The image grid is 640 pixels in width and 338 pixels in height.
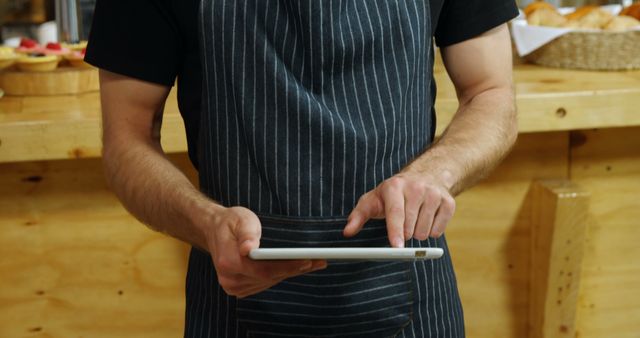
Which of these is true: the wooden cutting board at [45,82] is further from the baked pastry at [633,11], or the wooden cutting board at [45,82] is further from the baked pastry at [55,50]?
the baked pastry at [633,11]

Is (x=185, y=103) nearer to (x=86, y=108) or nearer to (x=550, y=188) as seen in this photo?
(x=86, y=108)

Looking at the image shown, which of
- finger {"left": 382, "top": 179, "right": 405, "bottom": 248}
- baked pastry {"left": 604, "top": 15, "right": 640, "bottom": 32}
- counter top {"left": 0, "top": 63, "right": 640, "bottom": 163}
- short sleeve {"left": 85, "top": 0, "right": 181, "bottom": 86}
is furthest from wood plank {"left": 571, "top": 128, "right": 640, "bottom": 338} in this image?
finger {"left": 382, "top": 179, "right": 405, "bottom": 248}

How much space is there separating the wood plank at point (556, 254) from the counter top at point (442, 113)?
192mm

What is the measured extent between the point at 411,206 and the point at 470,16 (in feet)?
1.53

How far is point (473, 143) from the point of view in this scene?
1.35m

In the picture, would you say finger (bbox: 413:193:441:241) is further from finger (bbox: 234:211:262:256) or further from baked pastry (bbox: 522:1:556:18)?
baked pastry (bbox: 522:1:556:18)

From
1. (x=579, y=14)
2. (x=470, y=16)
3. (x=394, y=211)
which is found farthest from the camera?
(x=579, y=14)

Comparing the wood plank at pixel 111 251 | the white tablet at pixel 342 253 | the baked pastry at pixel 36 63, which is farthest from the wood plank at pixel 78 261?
the white tablet at pixel 342 253

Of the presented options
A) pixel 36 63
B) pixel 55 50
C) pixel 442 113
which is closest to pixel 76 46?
pixel 55 50

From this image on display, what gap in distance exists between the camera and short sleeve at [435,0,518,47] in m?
1.44

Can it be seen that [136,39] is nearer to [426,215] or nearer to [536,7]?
[426,215]

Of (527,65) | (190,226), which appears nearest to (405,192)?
(190,226)

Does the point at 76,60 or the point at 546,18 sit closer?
the point at 76,60

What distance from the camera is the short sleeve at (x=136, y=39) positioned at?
1.37 meters
